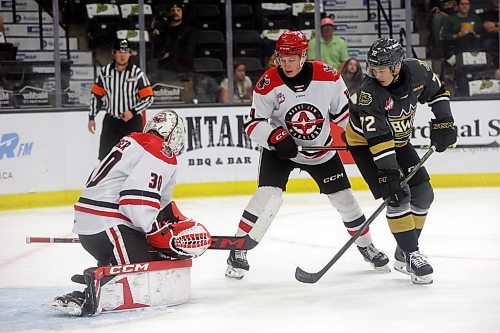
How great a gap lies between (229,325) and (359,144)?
46.1 inches

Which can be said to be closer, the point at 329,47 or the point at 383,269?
the point at 383,269

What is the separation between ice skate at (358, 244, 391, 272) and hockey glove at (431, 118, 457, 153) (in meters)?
0.60

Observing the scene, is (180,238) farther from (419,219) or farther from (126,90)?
(126,90)

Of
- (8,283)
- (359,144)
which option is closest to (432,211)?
(359,144)

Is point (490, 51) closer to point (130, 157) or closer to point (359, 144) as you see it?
point (359, 144)

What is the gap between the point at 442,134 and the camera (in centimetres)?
423

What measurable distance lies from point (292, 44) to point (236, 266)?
1.03 meters

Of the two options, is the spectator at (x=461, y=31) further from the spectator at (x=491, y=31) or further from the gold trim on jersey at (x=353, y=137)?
the gold trim on jersey at (x=353, y=137)

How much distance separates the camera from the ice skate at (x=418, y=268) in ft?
13.5

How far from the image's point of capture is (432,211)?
6734 millimetres

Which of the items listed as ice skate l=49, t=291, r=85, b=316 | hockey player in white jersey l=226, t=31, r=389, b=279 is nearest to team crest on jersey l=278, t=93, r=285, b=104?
hockey player in white jersey l=226, t=31, r=389, b=279

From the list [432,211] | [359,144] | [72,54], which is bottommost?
[432,211]

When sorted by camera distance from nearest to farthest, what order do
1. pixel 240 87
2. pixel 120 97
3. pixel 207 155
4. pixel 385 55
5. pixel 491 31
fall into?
1. pixel 385 55
2. pixel 120 97
3. pixel 207 155
4. pixel 240 87
5. pixel 491 31

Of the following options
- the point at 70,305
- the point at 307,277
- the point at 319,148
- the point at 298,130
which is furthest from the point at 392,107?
the point at 70,305
